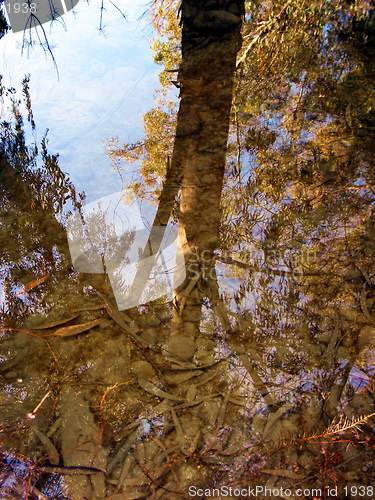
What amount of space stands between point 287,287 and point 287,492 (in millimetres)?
767

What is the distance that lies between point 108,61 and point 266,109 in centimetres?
122

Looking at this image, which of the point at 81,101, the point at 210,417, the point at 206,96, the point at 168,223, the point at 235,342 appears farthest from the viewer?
the point at 81,101

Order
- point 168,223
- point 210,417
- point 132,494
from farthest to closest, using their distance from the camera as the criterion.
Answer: point 168,223, point 210,417, point 132,494

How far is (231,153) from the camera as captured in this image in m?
1.92

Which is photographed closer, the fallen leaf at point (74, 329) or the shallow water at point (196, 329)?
the shallow water at point (196, 329)

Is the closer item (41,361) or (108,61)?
(41,361)

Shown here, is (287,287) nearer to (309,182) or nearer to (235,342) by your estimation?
(235,342)

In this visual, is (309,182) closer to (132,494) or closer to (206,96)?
(206,96)

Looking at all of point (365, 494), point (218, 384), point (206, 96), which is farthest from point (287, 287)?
point (206, 96)

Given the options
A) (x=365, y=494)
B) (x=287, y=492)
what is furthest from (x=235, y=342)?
(x=365, y=494)

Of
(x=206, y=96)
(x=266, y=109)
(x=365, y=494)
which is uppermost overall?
(x=266, y=109)

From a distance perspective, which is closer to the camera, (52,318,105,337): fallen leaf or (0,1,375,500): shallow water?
(0,1,375,500): shallow water

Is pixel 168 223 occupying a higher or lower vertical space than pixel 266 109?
lower

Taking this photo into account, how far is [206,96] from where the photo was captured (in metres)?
1.85
